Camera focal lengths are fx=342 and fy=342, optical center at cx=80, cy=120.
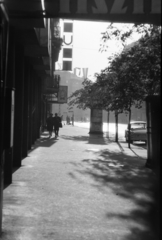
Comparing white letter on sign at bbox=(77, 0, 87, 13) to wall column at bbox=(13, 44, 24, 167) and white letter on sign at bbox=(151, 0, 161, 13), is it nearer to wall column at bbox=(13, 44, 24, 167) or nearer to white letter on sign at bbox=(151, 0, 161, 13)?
white letter on sign at bbox=(151, 0, 161, 13)

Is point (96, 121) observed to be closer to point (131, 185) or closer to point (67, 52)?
point (67, 52)

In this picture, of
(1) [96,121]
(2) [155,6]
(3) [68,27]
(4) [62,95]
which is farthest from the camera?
(4) [62,95]

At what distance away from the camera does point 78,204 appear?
654 centimetres

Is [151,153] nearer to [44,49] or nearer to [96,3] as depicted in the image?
[44,49]

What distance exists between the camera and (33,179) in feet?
29.3

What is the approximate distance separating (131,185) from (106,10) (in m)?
4.81

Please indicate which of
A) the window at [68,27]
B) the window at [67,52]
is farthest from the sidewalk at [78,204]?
the window at [68,27]

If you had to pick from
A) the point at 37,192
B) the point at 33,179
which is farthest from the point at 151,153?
the point at 37,192

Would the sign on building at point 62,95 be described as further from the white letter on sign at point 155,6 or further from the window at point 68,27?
the white letter on sign at point 155,6

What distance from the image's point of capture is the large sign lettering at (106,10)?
4996mm

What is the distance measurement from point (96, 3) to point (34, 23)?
394cm

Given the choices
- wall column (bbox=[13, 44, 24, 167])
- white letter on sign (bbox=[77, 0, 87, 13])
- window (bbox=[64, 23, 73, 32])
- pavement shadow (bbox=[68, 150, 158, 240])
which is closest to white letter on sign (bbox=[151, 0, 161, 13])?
white letter on sign (bbox=[77, 0, 87, 13])

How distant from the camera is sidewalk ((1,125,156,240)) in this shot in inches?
196

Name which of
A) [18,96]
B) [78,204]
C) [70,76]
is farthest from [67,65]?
[70,76]
